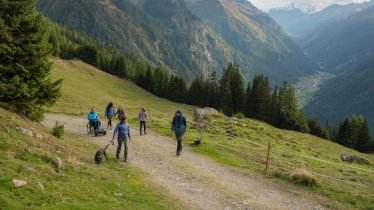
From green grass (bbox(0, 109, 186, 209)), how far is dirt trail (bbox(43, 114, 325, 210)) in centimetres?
116

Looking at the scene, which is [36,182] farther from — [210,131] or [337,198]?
[210,131]

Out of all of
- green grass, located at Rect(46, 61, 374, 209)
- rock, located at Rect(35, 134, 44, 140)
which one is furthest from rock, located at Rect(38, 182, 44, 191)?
green grass, located at Rect(46, 61, 374, 209)

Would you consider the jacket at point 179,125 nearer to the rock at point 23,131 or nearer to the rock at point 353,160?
the rock at point 23,131

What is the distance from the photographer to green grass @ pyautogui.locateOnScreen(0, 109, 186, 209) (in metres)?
13.9

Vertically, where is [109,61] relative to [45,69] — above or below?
above

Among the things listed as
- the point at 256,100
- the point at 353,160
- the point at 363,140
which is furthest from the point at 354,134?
the point at 353,160

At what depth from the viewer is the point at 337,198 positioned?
1947 centimetres

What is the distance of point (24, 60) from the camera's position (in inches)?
954

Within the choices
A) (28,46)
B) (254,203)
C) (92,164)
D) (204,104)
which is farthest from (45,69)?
(204,104)

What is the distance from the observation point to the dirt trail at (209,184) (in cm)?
1792

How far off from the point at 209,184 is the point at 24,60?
14142mm

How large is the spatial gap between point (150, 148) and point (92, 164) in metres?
8.00

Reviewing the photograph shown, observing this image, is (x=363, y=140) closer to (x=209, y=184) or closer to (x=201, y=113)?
(x=201, y=113)

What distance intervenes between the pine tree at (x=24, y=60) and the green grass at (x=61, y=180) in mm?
Result: 2450
